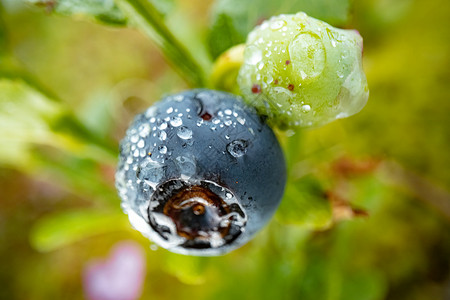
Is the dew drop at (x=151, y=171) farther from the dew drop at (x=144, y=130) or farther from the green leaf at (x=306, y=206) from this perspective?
the green leaf at (x=306, y=206)

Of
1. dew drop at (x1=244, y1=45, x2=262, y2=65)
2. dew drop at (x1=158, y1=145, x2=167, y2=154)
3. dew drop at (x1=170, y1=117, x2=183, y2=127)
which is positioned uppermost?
dew drop at (x1=244, y1=45, x2=262, y2=65)

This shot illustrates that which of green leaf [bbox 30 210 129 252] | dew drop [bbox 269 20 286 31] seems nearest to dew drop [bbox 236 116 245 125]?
dew drop [bbox 269 20 286 31]

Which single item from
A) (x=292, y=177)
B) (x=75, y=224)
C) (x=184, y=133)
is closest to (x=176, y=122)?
(x=184, y=133)

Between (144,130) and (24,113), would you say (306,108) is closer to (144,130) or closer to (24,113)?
(144,130)

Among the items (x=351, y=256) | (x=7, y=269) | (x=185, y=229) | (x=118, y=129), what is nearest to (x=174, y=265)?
(x=185, y=229)

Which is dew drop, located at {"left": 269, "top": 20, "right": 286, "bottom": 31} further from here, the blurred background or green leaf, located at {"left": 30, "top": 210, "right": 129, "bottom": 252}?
green leaf, located at {"left": 30, "top": 210, "right": 129, "bottom": 252}

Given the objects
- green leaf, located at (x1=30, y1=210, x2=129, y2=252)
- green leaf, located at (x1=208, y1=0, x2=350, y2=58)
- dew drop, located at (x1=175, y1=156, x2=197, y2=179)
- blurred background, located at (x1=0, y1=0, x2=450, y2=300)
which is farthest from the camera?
green leaf, located at (x1=30, y1=210, x2=129, y2=252)

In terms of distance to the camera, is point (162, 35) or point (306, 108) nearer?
point (306, 108)
